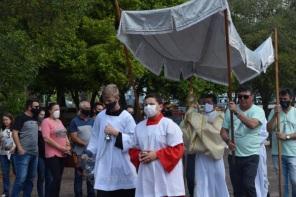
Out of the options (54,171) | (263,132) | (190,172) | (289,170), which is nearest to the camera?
(263,132)

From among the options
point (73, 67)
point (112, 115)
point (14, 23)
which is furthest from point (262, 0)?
point (112, 115)

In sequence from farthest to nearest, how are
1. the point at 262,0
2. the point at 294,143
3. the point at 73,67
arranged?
the point at 262,0 → the point at 73,67 → the point at 294,143

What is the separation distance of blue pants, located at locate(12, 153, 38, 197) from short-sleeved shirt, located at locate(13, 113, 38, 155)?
14 centimetres

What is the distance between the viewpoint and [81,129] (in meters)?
10.7

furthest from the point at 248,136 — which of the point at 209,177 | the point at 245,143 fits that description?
the point at 209,177

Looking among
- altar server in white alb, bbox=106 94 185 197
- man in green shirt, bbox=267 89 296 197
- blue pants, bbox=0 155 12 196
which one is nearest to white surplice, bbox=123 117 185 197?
altar server in white alb, bbox=106 94 185 197

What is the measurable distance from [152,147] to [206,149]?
1.80 metres

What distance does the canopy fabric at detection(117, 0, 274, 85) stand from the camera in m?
7.42

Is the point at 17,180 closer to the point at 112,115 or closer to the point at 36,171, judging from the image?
the point at 36,171

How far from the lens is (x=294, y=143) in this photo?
9.64m

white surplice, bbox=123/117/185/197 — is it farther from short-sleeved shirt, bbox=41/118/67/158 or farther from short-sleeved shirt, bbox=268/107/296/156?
short-sleeved shirt, bbox=41/118/67/158

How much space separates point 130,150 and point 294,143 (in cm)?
349

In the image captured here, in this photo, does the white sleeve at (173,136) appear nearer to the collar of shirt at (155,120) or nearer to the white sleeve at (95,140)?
the collar of shirt at (155,120)

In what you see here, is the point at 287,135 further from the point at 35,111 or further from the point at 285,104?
the point at 35,111
